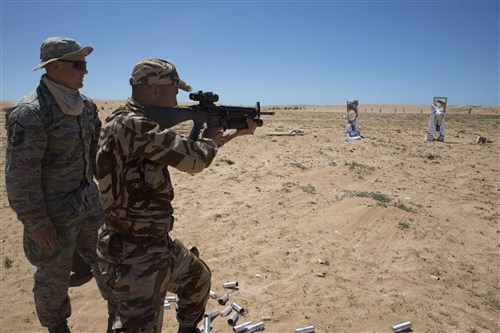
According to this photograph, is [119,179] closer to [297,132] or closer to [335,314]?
[335,314]

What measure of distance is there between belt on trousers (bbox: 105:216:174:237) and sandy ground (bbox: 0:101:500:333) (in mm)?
1758

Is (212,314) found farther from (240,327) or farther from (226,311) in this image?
(240,327)

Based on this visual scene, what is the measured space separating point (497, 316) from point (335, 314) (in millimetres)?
1773

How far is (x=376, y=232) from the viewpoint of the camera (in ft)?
19.2

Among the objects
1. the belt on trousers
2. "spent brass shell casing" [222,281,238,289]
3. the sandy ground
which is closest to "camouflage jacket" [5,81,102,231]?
the belt on trousers

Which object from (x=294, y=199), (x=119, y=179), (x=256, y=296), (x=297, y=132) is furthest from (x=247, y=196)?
→ (x=297, y=132)

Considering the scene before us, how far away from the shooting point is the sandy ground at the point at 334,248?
3.77 metres

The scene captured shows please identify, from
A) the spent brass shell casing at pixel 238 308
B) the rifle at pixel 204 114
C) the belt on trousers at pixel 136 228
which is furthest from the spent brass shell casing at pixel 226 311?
the rifle at pixel 204 114

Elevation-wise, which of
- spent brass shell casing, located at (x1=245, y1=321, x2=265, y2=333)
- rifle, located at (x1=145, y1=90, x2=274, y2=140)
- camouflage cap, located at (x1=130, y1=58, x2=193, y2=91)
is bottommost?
spent brass shell casing, located at (x1=245, y1=321, x2=265, y2=333)

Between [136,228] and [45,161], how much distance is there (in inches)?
46.6

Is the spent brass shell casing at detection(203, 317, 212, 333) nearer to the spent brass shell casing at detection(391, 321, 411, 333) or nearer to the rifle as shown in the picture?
the spent brass shell casing at detection(391, 321, 411, 333)

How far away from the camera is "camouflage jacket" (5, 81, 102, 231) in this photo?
104 inches

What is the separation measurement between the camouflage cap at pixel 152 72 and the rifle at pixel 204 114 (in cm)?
19

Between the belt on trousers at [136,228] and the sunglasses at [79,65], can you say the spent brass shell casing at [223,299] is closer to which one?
the belt on trousers at [136,228]
